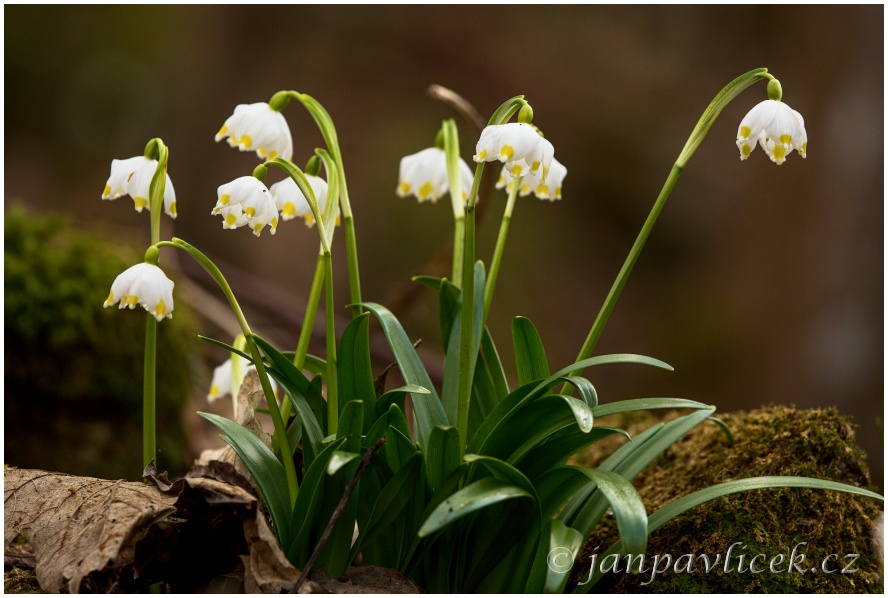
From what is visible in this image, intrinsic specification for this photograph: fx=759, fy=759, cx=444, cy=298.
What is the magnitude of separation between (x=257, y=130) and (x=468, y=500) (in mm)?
642

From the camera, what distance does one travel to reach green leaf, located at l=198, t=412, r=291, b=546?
1001 millimetres

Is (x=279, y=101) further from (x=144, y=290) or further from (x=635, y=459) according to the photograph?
(x=635, y=459)

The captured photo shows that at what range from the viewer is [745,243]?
420 cm

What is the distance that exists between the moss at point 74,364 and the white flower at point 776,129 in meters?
1.50

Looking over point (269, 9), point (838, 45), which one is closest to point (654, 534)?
point (838, 45)

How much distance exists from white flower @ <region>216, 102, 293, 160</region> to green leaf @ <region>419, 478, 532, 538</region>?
574 mm

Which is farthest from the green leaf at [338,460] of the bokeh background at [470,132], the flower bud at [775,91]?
the bokeh background at [470,132]

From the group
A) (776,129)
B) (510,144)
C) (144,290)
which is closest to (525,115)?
(510,144)

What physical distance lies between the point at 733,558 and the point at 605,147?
16.4 feet

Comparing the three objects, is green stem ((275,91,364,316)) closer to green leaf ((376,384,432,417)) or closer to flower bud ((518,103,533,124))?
green leaf ((376,384,432,417))

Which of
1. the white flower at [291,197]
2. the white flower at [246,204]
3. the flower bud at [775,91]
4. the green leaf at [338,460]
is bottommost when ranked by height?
the green leaf at [338,460]

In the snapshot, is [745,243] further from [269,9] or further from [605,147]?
[269,9]

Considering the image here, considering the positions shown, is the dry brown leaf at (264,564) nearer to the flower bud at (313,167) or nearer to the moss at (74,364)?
the flower bud at (313,167)

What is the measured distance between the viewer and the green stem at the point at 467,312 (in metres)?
0.96
